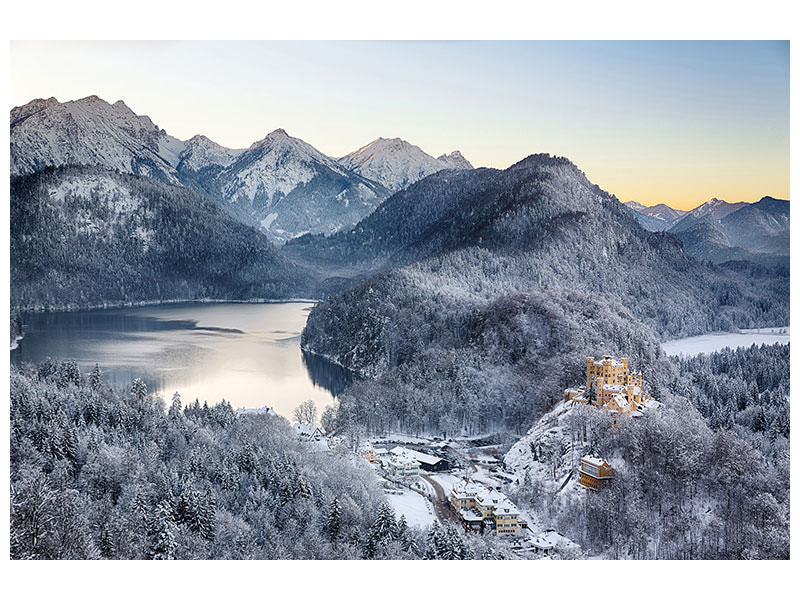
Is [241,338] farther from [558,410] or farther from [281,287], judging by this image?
[281,287]

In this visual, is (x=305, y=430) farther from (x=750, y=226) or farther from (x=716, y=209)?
(x=750, y=226)

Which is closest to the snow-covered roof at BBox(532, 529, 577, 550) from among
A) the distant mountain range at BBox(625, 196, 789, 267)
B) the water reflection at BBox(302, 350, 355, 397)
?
the distant mountain range at BBox(625, 196, 789, 267)

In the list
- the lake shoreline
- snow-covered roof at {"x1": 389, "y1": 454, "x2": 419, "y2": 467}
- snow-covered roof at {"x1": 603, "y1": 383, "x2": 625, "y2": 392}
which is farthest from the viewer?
the lake shoreline

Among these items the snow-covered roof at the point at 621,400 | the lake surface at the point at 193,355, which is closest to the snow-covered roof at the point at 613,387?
the snow-covered roof at the point at 621,400

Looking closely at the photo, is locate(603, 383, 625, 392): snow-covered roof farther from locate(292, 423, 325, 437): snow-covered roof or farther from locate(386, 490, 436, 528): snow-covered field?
locate(292, 423, 325, 437): snow-covered roof

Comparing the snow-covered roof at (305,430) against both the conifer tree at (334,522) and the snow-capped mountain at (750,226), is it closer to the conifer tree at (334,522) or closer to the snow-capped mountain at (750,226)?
the conifer tree at (334,522)
